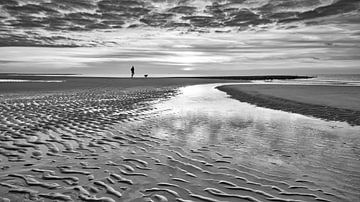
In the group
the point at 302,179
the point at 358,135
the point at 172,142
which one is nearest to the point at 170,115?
the point at 172,142

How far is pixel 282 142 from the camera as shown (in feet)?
30.4

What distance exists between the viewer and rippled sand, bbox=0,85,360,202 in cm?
534

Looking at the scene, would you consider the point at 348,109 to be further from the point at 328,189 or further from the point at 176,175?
the point at 176,175

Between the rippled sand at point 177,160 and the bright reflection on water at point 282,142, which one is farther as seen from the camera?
the bright reflection on water at point 282,142

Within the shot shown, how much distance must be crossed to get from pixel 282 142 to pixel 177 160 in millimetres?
3854

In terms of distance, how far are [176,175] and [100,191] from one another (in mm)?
1695

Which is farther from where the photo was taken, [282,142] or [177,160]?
[282,142]

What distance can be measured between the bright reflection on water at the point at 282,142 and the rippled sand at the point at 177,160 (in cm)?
3

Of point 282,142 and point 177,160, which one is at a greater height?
point 282,142

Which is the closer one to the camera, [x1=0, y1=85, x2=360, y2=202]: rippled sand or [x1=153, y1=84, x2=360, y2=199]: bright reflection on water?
[x1=0, y1=85, x2=360, y2=202]: rippled sand

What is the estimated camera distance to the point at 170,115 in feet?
48.9

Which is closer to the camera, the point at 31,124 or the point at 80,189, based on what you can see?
the point at 80,189

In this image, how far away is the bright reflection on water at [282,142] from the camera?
6404mm

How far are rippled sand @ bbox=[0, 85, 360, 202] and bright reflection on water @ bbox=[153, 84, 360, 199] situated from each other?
0.03m
